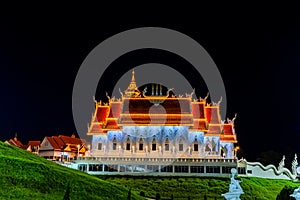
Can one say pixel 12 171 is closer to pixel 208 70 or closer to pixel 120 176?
pixel 120 176

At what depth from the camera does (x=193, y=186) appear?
39.8 m

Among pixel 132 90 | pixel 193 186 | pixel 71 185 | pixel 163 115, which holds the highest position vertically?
pixel 132 90

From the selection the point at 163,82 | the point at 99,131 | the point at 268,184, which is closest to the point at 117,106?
the point at 99,131

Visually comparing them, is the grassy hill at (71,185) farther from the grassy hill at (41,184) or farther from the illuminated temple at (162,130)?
the illuminated temple at (162,130)

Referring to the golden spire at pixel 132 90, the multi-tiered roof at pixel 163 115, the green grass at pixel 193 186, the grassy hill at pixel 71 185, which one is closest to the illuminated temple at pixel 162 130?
the multi-tiered roof at pixel 163 115

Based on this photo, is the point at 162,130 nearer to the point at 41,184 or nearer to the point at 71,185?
the point at 71,185

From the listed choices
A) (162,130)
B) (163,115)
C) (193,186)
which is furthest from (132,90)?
(193,186)

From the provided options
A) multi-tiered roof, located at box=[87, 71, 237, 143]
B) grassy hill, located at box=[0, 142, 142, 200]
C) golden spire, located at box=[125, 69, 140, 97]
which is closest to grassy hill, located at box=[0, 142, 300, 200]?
grassy hill, located at box=[0, 142, 142, 200]

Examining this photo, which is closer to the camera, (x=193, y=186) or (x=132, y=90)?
(x=193, y=186)

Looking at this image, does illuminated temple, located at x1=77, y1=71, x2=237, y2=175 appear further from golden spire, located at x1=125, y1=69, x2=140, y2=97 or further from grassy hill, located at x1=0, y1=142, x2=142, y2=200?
grassy hill, located at x1=0, y1=142, x2=142, y2=200

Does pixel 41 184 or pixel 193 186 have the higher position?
pixel 41 184

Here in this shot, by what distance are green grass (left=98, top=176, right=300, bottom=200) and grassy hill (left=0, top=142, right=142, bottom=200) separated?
9.90m

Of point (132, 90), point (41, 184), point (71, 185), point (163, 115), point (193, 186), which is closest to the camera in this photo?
point (41, 184)

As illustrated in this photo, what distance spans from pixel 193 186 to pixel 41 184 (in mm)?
18165
